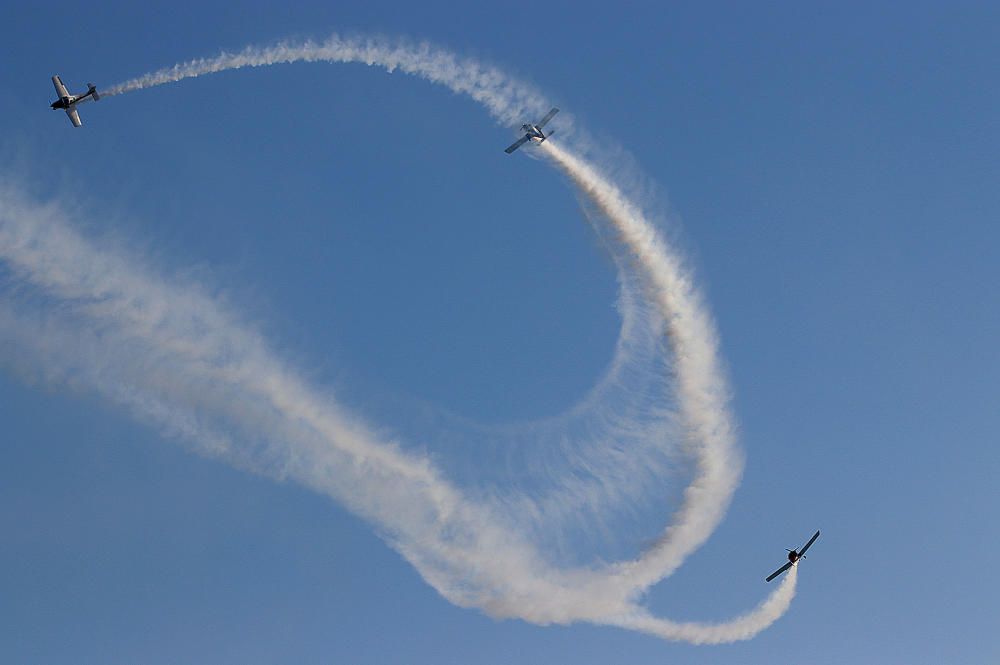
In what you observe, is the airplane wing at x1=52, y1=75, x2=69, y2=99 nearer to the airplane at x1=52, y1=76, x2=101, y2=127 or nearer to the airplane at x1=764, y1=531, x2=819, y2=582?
the airplane at x1=52, y1=76, x2=101, y2=127

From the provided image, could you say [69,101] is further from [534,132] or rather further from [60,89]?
[534,132]

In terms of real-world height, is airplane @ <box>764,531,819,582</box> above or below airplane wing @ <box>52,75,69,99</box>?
below

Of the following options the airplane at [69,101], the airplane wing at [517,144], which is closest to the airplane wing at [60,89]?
the airplane at [69,101]

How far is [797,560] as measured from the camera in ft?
289

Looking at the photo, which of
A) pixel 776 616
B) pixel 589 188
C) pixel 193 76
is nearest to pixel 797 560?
pixel 776 616

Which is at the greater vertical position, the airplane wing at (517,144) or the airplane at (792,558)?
the airplane wing at (517,144)

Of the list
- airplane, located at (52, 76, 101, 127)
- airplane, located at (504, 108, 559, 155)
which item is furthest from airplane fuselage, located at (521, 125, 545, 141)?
airplane, located at (52, 76, 101, 127)

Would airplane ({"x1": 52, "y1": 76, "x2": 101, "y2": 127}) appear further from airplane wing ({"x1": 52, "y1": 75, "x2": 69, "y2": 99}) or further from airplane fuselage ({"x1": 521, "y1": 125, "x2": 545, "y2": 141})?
airplane fuselage ({"x1": 521, "y1": 125, "x2": 545, "y2": 141})

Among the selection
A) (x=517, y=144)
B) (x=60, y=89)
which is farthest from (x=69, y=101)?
(x=517, y=144)

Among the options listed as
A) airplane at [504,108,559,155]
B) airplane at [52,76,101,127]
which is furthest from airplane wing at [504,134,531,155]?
airplane at [52,76,101,127]

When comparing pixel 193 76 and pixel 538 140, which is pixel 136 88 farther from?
pixel 538 140

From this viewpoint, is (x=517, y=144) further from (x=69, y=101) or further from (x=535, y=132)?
(x=69, y=101)

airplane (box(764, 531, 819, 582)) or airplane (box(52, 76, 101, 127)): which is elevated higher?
airplane (box(52, 76, 101, 127))

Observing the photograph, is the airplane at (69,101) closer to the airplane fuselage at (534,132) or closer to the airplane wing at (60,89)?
the airplane wing at (60,89)
